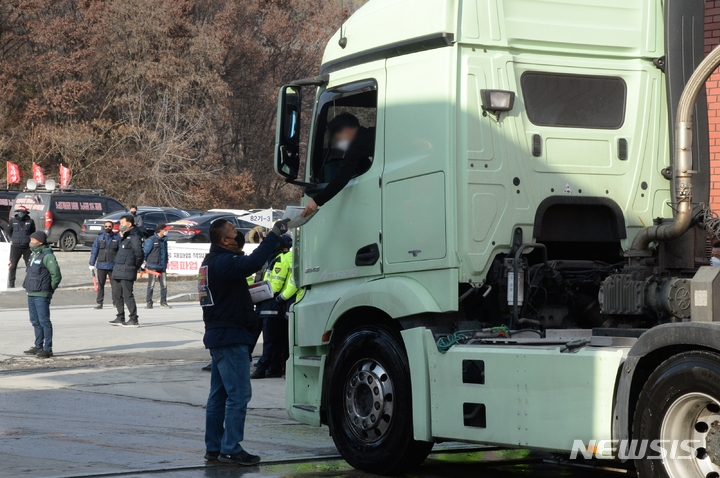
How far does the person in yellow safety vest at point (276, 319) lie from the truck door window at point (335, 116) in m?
4.91

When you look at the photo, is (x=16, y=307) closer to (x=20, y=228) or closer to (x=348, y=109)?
(x=20, y=228)

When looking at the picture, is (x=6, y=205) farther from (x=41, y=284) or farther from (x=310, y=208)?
(x=310, y=208)

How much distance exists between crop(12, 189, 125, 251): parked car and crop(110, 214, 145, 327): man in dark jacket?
57.7 ft

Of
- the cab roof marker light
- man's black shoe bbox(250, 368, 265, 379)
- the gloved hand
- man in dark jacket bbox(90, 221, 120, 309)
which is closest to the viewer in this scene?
the cab roof marker light

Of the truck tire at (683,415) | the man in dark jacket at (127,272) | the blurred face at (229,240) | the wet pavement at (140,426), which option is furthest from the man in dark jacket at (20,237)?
the truck tire at (683,415)

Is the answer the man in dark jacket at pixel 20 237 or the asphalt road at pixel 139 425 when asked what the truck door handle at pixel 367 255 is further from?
the man in dark jacket at pixel 20 237

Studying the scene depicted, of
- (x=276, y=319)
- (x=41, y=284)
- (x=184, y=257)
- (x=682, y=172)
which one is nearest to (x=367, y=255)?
(x=682, y=172)

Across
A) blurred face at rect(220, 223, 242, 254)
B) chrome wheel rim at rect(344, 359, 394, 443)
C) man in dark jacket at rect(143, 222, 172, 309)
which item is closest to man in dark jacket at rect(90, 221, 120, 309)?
man in dark jacket at rect(143, 222, 172, 309)

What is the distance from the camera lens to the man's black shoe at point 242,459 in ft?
24.8

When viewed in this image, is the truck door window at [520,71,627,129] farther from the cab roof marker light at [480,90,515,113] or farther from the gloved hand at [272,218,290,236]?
the gloved hand at [272,218,290,236]

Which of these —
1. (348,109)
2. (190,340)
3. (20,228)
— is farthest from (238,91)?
(348,109)

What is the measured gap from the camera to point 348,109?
26.0 feet

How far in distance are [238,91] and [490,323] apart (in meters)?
58.3

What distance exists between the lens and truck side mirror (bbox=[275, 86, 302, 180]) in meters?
7.77
